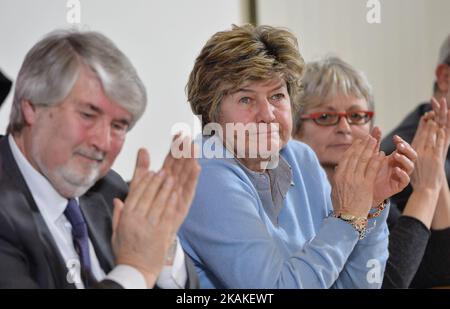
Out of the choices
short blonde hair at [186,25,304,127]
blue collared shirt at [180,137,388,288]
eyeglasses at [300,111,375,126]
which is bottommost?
blue collared shirt at [180,137,388,288]

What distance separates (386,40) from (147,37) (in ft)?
4.22

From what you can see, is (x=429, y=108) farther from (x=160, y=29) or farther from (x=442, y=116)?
(x=160, y=29)

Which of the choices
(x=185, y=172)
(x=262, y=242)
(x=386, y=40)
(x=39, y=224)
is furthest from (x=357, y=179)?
(x=386, y=40)

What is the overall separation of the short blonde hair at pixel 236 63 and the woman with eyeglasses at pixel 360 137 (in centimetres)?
42

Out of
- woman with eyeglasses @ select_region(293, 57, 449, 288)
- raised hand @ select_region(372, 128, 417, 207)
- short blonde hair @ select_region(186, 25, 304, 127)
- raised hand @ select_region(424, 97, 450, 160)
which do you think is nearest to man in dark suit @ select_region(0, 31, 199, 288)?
short blonde hair @ select_region(186, 25, 304, 127)

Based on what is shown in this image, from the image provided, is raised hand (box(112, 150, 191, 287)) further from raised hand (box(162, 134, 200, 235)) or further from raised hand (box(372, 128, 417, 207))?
raised hand (box(372, 128, 417, 207))

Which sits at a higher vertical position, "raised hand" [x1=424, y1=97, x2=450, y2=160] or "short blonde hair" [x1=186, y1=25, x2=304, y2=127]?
"short blonde hair" [x1=186, y1=25, x2=304, y2=127]

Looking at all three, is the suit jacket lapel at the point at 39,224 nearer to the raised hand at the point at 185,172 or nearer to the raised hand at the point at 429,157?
the raised hand at the point at 185,172

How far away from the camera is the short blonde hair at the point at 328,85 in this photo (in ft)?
6.73

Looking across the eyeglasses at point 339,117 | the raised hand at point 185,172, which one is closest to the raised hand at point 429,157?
the eyeglasses at point 339,117

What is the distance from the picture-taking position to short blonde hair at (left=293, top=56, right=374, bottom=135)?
205 cm

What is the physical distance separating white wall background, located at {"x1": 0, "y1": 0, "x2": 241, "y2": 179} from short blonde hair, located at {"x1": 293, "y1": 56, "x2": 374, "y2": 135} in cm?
37

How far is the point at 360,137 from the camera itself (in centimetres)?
200

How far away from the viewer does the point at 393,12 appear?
8.75ft
